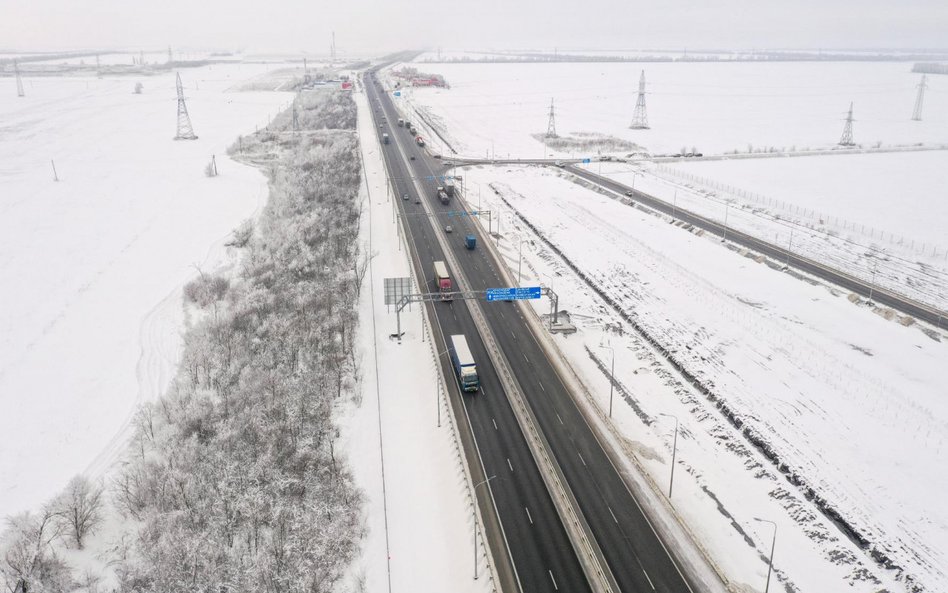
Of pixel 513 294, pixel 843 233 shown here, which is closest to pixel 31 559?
pixel 513 294

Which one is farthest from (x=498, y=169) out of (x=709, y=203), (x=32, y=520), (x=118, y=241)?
(x=32, y=520)

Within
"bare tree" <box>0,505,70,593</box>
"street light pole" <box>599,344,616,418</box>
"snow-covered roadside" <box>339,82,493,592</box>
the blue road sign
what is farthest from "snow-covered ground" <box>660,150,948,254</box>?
"bare tree" <box>0,505,70,593</box>

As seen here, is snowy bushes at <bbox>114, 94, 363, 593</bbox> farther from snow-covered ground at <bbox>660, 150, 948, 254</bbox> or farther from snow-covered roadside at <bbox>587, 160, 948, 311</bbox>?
snow-covered ground at <bbox>660, 150, 948, 254</bbox>

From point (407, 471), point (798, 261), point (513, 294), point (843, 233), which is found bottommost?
point (407, 471)

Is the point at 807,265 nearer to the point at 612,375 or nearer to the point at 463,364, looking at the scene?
the point at 612,375

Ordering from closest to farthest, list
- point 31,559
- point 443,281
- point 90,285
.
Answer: point 31,559, point 443,281, point 90,285

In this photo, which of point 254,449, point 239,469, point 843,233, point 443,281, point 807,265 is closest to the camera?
point 239,469

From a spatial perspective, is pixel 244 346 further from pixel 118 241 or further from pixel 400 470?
pixel 118 241
